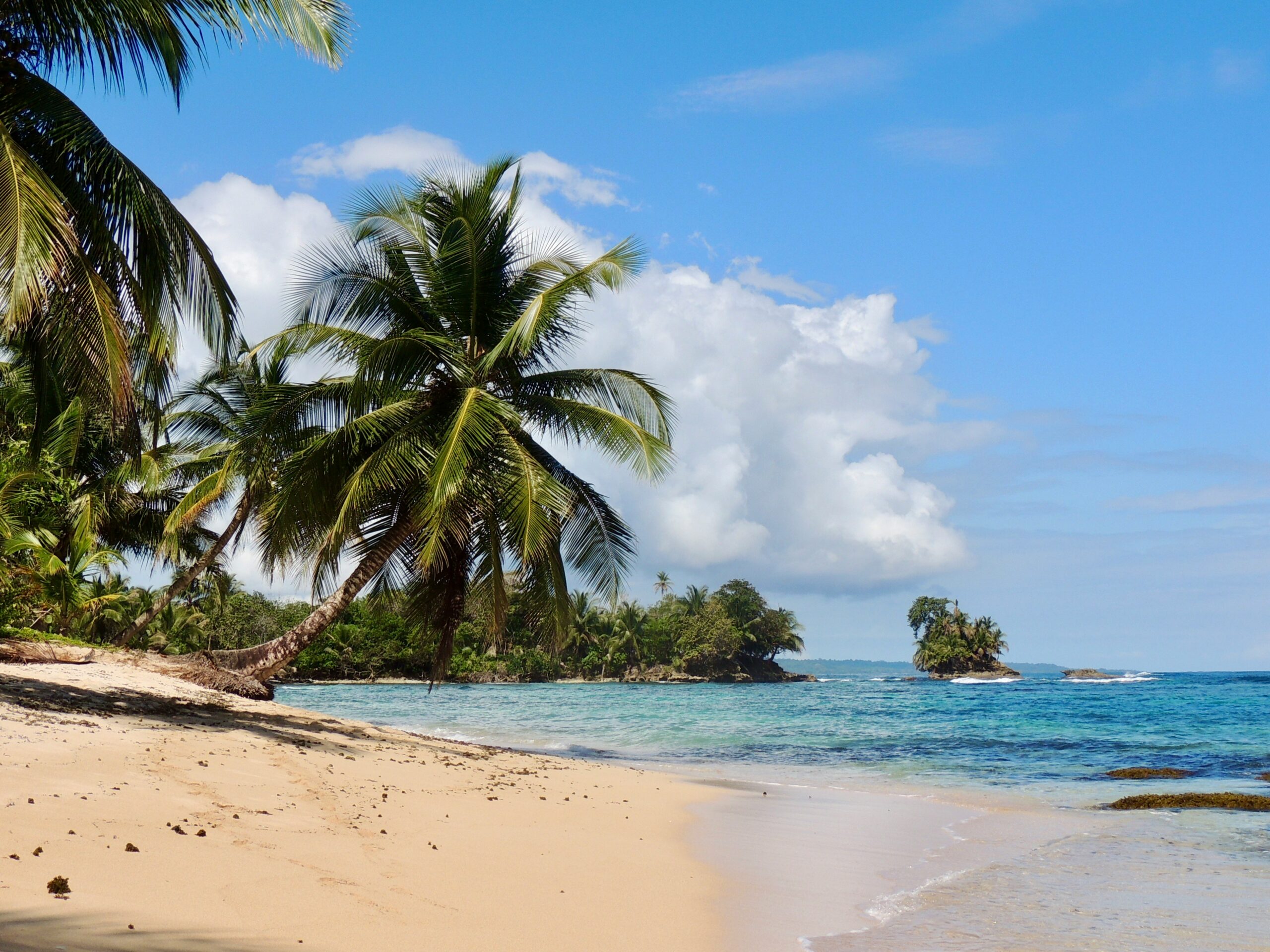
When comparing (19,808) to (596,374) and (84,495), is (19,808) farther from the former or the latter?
(84,495)

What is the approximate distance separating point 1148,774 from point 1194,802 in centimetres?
407

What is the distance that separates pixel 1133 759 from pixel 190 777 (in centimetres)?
1831

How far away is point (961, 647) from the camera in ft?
302

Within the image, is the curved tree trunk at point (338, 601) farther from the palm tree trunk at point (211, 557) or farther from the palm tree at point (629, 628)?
the palm tree at point (629, 628)

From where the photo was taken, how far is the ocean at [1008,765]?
593 centimetres

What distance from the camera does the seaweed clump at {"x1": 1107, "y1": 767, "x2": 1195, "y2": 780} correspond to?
15977 mm

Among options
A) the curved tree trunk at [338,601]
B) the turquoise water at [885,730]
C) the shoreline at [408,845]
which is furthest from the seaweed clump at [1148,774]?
the curved tree trunk at [338,601]

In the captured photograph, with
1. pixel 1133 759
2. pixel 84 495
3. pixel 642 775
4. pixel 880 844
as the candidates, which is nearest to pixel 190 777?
pixel 880 844

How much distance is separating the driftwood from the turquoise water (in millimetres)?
6042

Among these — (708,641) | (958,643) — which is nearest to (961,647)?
(958,643)

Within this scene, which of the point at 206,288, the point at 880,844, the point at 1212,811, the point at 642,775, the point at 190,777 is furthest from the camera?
the point at 642,775

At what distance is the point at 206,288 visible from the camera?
9.77m

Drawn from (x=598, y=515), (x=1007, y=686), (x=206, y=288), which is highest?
(x=206, y=288)

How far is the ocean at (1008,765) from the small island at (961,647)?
39.1 m
